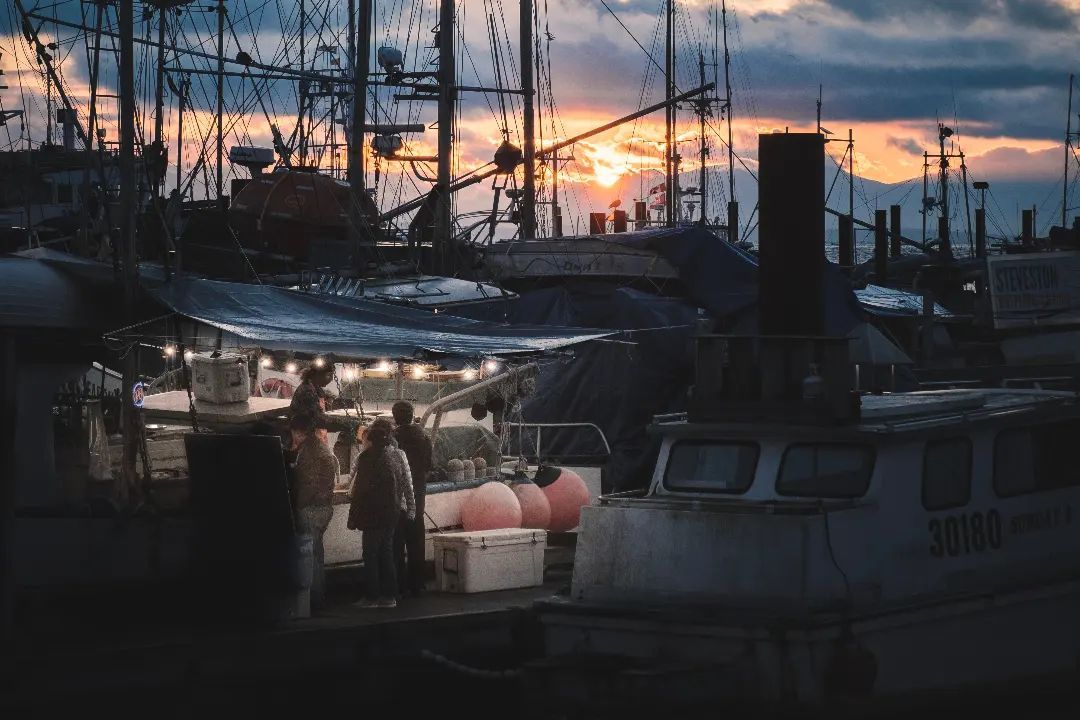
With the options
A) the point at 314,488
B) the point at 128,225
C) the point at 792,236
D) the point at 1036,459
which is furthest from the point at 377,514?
the point at 1036,459

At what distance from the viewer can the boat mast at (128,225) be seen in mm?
16094

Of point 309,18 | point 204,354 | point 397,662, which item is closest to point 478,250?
point 309,18

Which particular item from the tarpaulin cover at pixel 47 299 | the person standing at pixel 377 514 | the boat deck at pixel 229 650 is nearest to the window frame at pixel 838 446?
the boat deck at pixel 229 650

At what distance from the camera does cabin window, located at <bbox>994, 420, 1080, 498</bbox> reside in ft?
43.9

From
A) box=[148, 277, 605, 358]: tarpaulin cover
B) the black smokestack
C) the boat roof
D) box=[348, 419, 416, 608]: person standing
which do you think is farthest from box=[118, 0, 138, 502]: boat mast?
the black smokestack

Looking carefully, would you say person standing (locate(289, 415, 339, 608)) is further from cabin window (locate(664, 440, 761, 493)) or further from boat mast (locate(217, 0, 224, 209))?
boat mast (locate(217, 0, 224, 209))

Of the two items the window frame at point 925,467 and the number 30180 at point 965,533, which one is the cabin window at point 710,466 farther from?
the number 30180 at point 965,533

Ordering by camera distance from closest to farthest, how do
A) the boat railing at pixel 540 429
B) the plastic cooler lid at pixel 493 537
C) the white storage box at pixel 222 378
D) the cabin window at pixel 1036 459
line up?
1. the cabin window at pixel 1036 459
2. the plastic cooler lid at pixel 493 537
3. the white storage box at pixel 222 378
4. the boat railing at pixel 540 429

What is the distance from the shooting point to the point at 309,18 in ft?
123

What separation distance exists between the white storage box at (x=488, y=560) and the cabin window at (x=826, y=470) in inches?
190

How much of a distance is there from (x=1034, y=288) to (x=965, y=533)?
1528cm

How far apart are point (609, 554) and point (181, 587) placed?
4.33 metres

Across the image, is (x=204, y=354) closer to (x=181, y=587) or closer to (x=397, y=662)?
(x=181, y=587)

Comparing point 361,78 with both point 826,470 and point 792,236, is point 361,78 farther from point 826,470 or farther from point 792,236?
point 826,470
